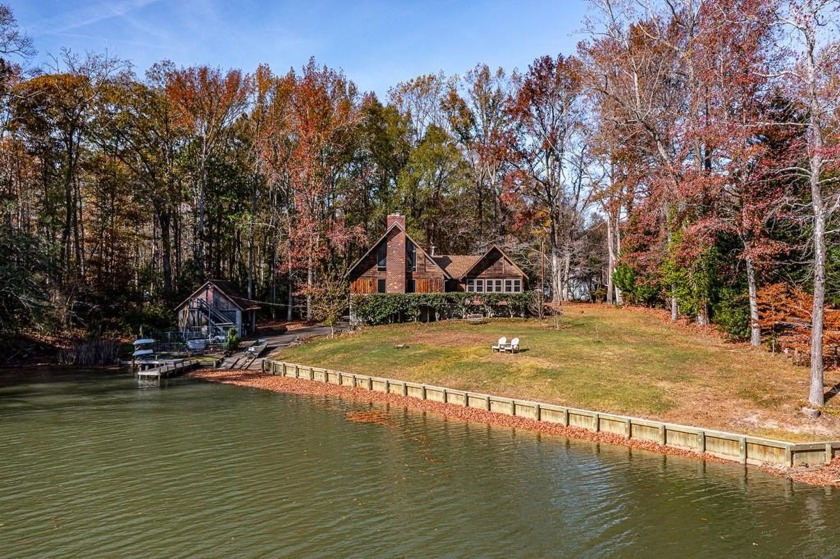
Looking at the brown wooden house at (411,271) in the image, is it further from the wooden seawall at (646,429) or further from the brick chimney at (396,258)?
the wooden seawall at (646,429)

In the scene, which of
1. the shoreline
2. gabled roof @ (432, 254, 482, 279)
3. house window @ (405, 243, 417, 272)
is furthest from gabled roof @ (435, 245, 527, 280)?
the shoreline

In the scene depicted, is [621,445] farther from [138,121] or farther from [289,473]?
[138,121]

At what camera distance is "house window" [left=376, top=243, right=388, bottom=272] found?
53.3m

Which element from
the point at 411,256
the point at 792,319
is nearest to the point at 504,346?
the point at 792,319

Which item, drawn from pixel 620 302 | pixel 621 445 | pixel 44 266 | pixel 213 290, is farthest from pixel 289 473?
pixel 620 302

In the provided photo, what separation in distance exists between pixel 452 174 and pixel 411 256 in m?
18.3

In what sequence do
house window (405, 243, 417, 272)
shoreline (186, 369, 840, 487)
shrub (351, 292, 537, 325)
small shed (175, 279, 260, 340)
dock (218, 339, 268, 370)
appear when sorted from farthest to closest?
house window (405, 243, 417, 272) → small shed (175, 279, 260, 340) → shrub (351, 292, 537, 325) → dock (218, 339, 268, 370) → shoreline (186, 369, 840, 487)

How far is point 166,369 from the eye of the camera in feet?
121

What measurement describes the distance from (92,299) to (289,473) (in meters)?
42.6

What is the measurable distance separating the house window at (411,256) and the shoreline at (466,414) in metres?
19.6

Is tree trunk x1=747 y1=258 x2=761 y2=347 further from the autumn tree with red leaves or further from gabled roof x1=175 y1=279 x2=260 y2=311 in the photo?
the autumn tree with red leaves

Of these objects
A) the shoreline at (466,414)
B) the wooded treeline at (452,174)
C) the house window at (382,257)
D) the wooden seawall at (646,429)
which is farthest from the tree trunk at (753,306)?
the house window at (382,257)

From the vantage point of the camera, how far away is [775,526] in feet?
43.5

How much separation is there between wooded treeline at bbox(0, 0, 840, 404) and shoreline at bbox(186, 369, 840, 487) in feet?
19.0
